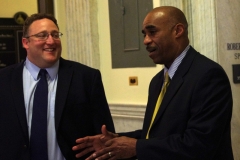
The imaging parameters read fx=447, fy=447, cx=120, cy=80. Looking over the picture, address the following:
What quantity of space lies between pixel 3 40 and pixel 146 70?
3088mm

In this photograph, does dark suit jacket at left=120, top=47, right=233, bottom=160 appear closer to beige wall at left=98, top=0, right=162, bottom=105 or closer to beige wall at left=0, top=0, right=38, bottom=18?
beige wall at left=98, top=0, right=162, bottom=105

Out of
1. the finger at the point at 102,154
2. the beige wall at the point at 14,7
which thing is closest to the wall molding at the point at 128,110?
the finger at the point at 102,154

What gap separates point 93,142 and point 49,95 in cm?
42

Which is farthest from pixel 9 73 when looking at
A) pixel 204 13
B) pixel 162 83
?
pixel 204 13

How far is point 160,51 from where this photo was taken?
96.5 inches

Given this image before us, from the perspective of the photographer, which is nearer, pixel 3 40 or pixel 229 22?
pixel 229 22

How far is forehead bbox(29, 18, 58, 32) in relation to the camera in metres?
2.75

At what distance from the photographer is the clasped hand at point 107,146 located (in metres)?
2.37

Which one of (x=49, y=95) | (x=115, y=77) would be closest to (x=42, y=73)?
(x=49, y=95)

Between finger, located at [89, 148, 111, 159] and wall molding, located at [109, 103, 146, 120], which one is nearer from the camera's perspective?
finger, located at [89, 148, 111, 159]

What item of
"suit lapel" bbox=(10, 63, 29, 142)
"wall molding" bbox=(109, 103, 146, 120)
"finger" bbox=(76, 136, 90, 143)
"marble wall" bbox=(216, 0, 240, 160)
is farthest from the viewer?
"wall molding" bbox=(109, 103, 146, 120)

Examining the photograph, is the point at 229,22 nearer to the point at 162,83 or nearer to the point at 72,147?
the point at 162,83

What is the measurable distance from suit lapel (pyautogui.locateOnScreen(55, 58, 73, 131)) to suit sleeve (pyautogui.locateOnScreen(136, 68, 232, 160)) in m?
0.66

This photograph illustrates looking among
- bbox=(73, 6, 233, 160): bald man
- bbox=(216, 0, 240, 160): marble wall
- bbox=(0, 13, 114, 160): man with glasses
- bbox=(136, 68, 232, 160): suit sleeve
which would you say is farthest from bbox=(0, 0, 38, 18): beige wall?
bbox=(136, 68, 232, 160): suit sleeve
